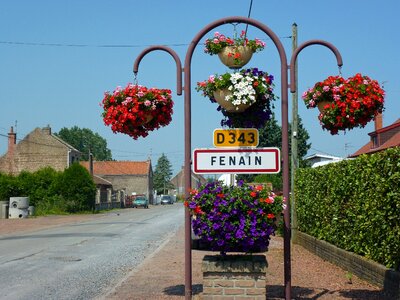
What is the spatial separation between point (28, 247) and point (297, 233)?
8.36m

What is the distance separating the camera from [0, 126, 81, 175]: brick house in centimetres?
7744

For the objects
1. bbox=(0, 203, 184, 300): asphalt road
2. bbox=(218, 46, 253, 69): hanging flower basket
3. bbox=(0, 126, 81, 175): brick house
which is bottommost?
bbox=(0, 203, 184, 300): asphalt road

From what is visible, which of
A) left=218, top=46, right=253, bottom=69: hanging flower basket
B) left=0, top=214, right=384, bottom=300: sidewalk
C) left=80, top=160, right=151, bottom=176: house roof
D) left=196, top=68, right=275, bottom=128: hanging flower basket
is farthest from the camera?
left=80, top=160, right=151, bottom=176: house roof

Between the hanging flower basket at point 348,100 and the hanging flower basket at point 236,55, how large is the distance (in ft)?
3.31

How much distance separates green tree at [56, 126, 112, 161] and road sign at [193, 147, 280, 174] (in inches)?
5278

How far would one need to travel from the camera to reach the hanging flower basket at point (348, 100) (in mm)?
7223

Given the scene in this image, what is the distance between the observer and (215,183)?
6828 mm

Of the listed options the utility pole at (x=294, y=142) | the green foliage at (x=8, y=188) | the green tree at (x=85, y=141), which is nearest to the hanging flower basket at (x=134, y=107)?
the utility pole at (x=294, y=142)

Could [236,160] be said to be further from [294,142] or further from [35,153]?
[35,153]

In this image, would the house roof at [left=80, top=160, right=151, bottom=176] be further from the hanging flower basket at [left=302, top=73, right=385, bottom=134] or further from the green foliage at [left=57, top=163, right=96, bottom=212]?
the hanging flower basket at [left=302, top=73, right=385, bottom=134]

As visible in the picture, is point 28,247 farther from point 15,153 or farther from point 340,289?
point 15,153

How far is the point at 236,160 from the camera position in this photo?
7.21m

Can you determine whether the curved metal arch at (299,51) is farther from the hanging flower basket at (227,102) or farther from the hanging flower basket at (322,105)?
the hanging flower basket at (227,102)

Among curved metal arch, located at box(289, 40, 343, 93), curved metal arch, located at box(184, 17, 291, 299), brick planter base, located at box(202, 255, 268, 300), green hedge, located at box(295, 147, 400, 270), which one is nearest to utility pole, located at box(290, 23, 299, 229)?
green hedge, located at box(295, 147, 400, 270)
